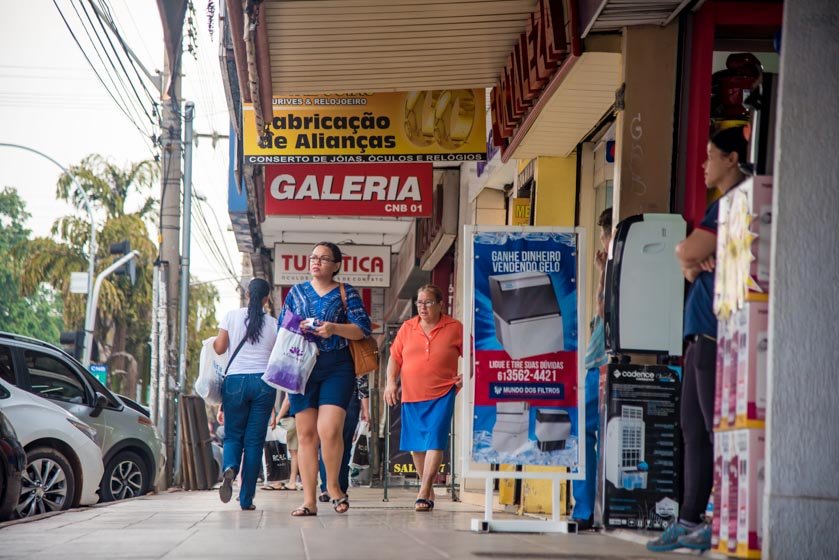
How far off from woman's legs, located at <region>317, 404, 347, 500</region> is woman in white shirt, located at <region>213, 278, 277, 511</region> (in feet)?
3.78

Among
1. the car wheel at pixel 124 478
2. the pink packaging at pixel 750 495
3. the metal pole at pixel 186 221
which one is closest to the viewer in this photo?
the pink packaging at pixel 750 495

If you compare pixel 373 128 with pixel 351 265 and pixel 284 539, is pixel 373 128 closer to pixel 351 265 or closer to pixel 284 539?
pixel 284 539

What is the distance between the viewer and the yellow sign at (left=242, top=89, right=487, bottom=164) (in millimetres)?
13555

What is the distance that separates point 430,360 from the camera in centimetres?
1053

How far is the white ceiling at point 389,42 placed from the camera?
941 centimetres

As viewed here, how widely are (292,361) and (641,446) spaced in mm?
3137

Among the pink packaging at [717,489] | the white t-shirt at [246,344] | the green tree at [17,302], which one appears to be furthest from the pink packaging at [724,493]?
the green tree at [17,302]

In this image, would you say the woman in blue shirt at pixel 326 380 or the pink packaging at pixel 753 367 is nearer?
the pink packaging at pixel 753 367

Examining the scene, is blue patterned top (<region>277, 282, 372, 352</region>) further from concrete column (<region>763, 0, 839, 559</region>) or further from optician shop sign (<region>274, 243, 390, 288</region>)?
optician shop sign (<region>274, 243, 390, 288</region>)

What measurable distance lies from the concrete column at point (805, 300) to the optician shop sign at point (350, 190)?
10.9 meters

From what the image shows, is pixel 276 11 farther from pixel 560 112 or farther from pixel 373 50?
pixel 560 112

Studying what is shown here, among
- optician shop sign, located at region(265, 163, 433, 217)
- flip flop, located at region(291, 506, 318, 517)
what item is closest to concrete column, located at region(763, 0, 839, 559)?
flip flop, located at region(291, 506, 318, 517)

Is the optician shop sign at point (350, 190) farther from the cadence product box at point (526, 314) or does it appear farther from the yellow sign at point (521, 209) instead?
the cadence product box at point (526, 314)

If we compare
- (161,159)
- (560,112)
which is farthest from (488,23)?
(161,159)
